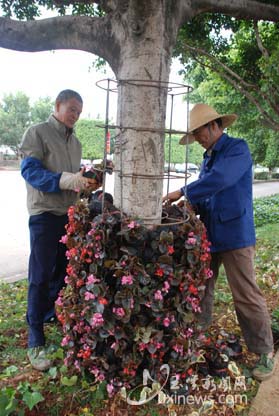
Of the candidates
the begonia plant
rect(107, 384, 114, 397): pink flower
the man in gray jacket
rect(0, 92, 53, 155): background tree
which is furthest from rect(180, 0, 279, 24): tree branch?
rect(0, 92, 53, 155): background tree

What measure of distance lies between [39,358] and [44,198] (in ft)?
3.89

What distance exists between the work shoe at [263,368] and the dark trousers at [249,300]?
0.18ft

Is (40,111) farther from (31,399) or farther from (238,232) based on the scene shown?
(31,399)

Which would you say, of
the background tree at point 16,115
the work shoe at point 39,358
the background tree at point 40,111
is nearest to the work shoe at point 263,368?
the work shoe at point 39,358

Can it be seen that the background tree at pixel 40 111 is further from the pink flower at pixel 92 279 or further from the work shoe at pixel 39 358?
the pink flower at pixel 92 279

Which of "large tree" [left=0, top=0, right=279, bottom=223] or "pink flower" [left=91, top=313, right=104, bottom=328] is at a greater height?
"large tree" [left=0, top=0, right=279, bottom=223]

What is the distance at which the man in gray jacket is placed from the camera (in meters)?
2.71

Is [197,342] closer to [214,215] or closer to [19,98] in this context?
[214,215]

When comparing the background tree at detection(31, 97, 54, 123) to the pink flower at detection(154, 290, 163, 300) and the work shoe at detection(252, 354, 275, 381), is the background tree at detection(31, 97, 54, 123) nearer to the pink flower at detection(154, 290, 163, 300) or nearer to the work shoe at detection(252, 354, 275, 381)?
the work shoe at detection(252, 354, 275, 381)

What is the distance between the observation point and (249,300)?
105 inches

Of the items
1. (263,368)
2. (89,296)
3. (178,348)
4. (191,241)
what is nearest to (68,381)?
(89,296)

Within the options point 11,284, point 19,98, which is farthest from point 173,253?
point 19,98

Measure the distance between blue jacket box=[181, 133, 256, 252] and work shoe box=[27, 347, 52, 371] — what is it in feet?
4.83

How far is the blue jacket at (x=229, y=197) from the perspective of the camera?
2.55 m
